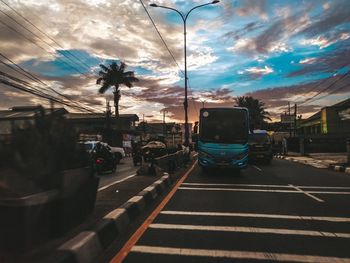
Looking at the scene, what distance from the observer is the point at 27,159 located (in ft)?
18.7

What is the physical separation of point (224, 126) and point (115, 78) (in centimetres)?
4511

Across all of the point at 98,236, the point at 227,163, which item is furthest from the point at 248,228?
the point at 227,163

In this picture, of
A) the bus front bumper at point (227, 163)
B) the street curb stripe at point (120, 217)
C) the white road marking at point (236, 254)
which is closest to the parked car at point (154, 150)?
the bus front bumper at point (227, 163)

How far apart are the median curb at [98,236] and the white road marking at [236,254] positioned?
0.54 m

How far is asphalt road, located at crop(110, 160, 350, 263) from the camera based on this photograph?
6316 mm

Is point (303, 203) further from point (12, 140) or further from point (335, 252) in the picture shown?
point (12, 140)

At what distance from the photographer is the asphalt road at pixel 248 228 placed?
6.32 metres

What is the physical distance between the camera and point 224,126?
2098cm

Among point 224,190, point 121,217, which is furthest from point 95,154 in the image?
point 121,217

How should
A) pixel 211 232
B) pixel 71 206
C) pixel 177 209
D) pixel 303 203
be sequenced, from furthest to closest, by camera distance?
pixel 303 203 → pixel 177 209 → pixel 211 232 → pixel 71 206

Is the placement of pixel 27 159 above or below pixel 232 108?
below

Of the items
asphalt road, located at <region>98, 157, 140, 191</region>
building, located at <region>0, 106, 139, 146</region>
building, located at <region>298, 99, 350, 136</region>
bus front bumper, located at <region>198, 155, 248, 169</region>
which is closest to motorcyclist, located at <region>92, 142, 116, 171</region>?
asphalt road, located at <region>98, 157, 140, 191</region>

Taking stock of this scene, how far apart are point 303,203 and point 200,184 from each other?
5.30 meters

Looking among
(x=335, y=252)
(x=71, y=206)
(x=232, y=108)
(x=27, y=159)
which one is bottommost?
(x=335, y=252)
